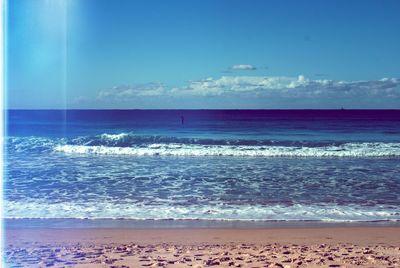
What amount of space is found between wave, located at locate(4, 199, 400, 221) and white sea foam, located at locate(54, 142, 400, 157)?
12449mm

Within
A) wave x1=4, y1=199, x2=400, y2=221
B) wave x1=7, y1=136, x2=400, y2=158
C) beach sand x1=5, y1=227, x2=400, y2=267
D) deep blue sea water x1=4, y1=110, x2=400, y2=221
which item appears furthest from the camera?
wave x1=7, y1=136, x2=400, y2=158

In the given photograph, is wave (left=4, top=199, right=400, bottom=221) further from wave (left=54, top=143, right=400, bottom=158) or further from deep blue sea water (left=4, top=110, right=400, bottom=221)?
wave (left=54, top=143, right=400, bottom=158)

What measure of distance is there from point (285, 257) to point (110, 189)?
707cm

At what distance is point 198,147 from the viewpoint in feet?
85.3

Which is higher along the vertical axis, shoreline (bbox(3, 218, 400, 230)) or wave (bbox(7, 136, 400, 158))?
wave (bbox(7, 136, 400, 158))

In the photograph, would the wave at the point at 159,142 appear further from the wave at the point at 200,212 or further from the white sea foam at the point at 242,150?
the wave at the point at 200,212

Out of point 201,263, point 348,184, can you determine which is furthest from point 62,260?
point 348,184

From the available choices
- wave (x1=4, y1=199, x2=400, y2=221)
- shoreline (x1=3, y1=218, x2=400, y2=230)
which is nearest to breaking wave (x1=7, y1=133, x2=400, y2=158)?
wave (x1=4, y1=199, x2=400, y2=221)

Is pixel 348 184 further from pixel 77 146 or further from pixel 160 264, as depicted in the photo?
pixel 77 146

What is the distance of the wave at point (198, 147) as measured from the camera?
76.9 feet

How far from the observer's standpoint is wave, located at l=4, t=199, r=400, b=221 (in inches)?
381

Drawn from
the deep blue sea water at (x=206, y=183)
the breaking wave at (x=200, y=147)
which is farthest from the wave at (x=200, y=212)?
the breaking wave at (x=200, y=147)

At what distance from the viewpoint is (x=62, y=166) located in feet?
60.2

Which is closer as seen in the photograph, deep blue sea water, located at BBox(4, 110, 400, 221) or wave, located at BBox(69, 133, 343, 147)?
deep blue sea water, located at BBox(4, 110, 400, 221)
